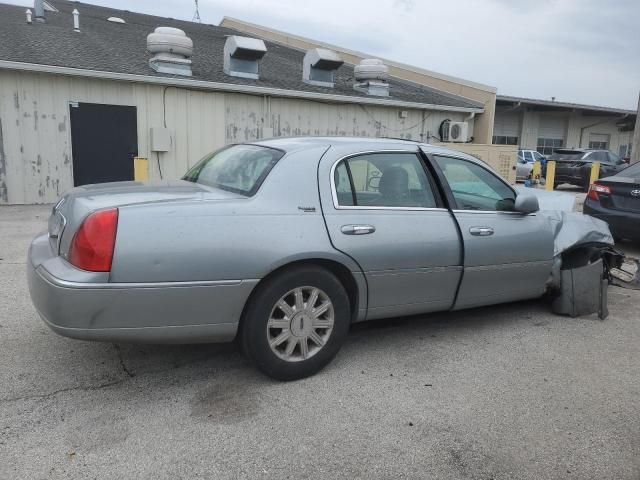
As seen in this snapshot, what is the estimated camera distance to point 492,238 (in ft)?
13.3

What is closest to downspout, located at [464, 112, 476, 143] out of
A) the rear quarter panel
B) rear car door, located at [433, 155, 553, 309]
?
rear car door, located at [433, 155, 553, 309]

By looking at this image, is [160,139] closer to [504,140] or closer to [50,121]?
[50,121]

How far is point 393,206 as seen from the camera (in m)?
3.67

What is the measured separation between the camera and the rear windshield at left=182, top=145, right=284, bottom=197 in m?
3.39

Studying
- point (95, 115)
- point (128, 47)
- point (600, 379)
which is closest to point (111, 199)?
point (600, 379)

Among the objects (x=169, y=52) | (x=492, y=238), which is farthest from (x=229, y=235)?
(x=169, y=52)

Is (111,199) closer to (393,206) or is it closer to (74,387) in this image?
(74,387)

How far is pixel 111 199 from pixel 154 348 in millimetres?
1229

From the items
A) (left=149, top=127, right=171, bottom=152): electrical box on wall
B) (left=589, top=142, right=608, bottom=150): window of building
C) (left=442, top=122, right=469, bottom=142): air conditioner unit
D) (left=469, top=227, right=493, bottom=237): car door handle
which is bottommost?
(left=469, top=227, right=493, bottom=237): car door handle

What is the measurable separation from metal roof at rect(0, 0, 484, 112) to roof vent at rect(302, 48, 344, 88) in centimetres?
30

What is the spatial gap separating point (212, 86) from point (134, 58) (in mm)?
2045

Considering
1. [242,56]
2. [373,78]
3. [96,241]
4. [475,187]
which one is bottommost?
[96,241]

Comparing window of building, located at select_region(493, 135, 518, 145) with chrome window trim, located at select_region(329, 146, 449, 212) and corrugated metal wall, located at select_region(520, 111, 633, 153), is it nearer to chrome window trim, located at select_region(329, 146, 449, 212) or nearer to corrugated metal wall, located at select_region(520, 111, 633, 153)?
corrugated metal wall, located at select_region(520, 111, 633, 153)

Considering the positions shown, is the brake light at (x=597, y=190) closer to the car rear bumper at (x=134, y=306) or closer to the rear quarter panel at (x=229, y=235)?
the rear quarter panel at (x=229, y=235)
